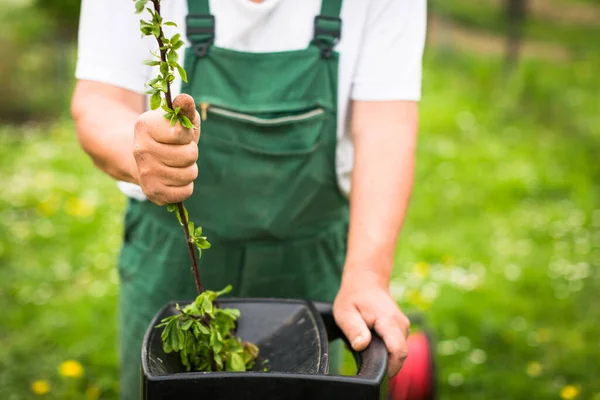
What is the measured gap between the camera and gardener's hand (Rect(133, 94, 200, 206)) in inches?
42.3

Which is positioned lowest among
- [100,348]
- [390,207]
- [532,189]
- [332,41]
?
[100,348]

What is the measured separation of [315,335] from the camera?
1.26 metres

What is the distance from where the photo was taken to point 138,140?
112cm

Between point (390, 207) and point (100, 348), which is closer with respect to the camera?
point (390, 207)

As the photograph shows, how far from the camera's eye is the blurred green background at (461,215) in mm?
3131

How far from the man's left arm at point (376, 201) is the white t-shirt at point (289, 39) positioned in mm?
55

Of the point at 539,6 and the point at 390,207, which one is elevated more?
the point at 539,6

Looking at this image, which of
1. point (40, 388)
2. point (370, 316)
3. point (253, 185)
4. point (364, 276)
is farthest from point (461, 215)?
point (370, 316)

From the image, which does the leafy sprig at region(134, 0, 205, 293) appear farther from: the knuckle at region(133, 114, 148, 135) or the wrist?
the wrist

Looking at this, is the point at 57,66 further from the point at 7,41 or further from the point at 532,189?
the point at 532,189

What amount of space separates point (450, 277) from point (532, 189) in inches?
57.1

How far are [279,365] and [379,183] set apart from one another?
487mm

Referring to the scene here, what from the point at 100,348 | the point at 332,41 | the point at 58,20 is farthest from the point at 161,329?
the point at 58,20

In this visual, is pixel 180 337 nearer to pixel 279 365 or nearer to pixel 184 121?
pixel 279 365
